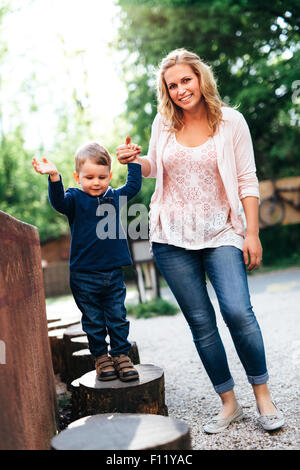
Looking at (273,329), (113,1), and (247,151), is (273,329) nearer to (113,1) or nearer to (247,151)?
(247,151)

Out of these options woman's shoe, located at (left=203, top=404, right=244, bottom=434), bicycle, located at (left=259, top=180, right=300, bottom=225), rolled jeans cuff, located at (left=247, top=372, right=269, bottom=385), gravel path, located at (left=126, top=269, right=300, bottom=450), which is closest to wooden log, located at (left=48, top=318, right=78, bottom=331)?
gravel path, located at (left=126, top=269, right=300, bottom=450)

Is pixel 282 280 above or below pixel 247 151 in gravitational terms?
below

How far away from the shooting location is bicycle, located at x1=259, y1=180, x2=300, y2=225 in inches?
531

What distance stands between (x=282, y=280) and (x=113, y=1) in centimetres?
910

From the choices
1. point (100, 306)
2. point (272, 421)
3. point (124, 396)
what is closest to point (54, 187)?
point (100, 306)

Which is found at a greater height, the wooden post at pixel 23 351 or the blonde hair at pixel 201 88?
the blonde hair at pixel 201 88

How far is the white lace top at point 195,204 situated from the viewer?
2.61 meters

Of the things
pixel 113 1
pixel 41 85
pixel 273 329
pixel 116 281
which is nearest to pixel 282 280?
pixel 273 329

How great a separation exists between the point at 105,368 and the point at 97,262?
0.58 metres

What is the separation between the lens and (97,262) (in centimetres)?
282

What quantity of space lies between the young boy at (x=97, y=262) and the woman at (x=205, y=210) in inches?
8.3

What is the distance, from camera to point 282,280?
10.5m
